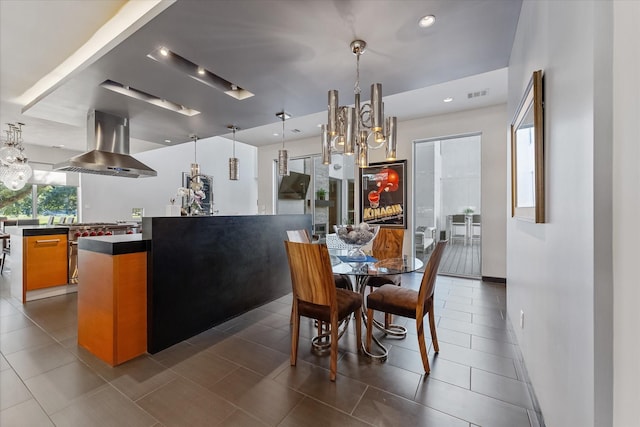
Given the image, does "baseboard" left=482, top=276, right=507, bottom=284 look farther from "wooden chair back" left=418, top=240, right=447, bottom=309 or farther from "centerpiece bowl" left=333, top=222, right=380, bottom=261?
"wooden chair back" left=418, top=240, right=447, bottom=309

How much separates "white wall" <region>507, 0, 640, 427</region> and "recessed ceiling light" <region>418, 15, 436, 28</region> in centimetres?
57

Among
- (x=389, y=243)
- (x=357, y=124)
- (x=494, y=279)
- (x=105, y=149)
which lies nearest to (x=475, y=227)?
(x=494, y=279)

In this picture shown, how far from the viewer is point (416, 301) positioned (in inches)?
78.7

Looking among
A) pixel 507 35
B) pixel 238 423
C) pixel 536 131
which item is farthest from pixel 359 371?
pixel 507 35

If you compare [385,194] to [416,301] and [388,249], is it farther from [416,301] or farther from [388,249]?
[416,301]

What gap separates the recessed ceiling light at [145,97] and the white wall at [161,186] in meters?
4.37

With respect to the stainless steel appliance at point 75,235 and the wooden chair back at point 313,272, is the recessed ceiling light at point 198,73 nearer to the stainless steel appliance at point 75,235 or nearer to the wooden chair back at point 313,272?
the wooden chair back at point 313,272

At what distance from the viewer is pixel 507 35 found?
2086 millimetres

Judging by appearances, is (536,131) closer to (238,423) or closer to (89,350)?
(238,423)

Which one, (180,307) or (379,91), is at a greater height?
(379,91)

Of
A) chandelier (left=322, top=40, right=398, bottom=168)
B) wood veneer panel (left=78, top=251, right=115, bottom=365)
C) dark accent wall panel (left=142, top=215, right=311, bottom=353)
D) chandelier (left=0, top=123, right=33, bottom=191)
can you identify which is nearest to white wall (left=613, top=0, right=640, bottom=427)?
chandelier (left=322, top=40, right=398, bottom=168)

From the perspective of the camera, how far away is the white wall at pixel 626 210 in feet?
2.25

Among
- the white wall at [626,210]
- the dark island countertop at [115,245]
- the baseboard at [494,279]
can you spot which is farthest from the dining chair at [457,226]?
the dark island countertop at [115,245]

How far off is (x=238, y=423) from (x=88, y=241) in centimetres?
190
